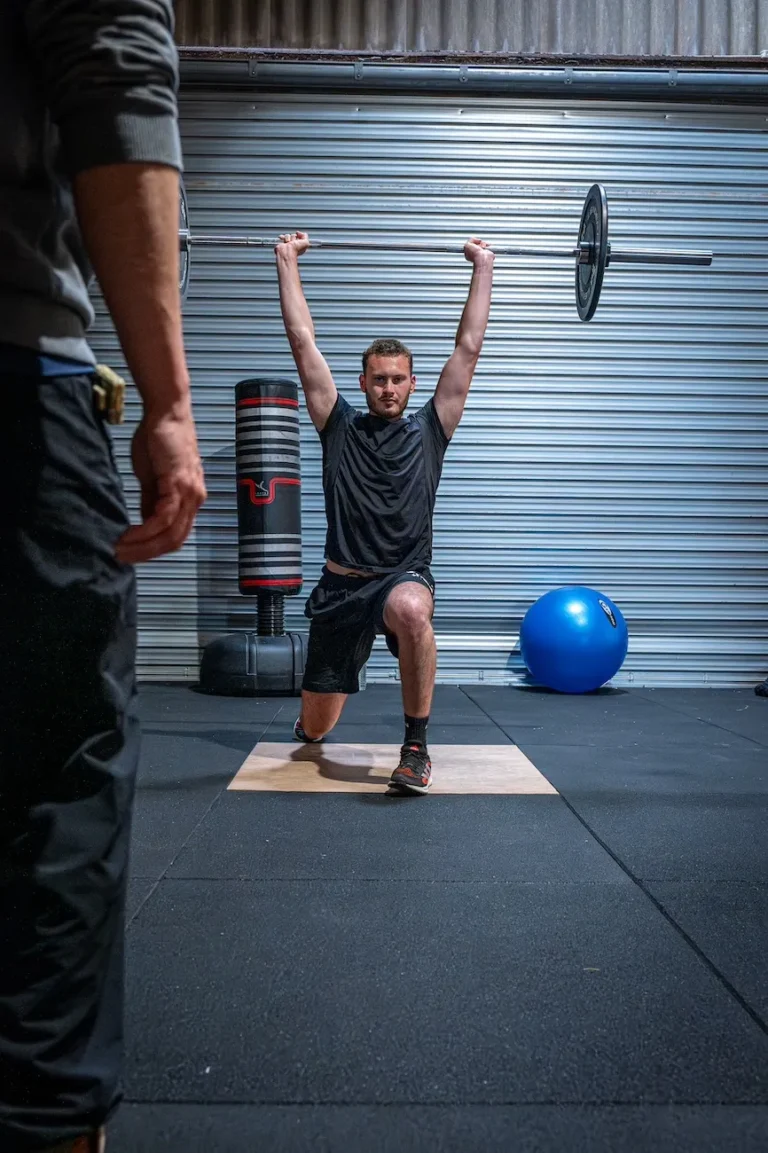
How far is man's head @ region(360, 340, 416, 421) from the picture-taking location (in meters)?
3.08

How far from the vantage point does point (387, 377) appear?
122 inches

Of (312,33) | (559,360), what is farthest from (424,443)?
(312,33)

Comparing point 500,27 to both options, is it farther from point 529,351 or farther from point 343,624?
point 343,624

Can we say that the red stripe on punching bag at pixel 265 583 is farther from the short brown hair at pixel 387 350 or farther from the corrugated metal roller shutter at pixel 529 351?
the short brown hair at pixel 387 350

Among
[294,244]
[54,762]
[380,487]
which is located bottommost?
[54,762]

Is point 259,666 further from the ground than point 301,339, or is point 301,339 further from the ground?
point 301,339

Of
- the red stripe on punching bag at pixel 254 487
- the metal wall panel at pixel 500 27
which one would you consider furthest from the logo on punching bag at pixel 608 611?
the metal wall panel at pixel 500 27

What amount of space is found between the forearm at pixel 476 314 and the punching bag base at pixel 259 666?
2288 millimetres

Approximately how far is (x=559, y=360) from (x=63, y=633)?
16.9 feet

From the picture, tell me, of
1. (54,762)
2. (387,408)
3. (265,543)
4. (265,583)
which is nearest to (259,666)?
(265,583)

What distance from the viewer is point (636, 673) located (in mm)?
5648

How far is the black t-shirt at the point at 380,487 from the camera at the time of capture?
10.2 feet

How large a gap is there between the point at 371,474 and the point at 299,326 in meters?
0.55

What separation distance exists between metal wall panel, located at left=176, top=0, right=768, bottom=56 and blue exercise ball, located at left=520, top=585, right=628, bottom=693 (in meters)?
3.22
